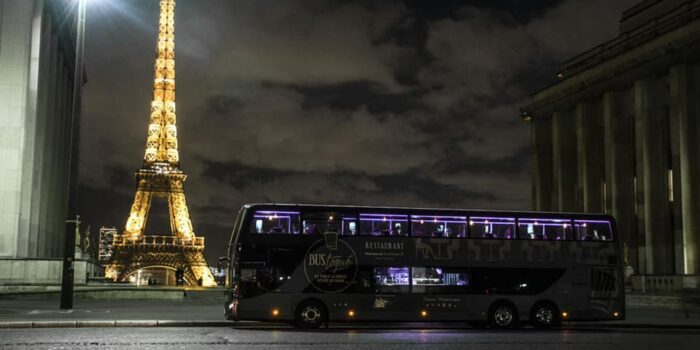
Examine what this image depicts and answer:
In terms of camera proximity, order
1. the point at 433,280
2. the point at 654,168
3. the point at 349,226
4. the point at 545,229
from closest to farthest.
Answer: the point at 349,226
the point at 433,280
the point at 545,229
the point at 654,168

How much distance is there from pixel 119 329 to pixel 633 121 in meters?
52.6

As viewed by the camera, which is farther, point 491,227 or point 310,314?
point 491,227

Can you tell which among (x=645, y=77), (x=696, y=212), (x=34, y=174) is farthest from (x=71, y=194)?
(x=645, y=77)

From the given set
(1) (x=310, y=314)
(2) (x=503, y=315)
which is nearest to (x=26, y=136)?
(1) (x=310, y=314)

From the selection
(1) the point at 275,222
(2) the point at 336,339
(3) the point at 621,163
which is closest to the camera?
(2) the point at 336,339

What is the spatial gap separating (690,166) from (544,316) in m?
32.0

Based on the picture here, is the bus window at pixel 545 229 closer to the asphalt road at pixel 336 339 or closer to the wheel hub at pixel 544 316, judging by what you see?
the wheel hub at pixel 544 316

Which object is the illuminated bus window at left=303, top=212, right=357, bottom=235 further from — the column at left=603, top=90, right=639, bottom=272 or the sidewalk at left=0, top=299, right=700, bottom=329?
the column at left=603, top=90, right=639, bottom=272

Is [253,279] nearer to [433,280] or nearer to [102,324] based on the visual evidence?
[102,324]

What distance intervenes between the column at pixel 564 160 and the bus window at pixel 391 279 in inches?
1960

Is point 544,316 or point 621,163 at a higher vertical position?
point 621,163

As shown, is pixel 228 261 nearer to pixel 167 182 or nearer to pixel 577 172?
pixel 577 172

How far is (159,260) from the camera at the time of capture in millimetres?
103562

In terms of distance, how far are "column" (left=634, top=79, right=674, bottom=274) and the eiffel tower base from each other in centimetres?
5737
